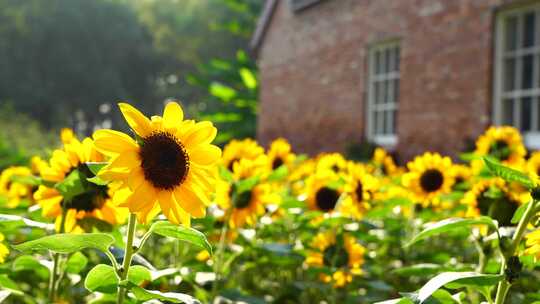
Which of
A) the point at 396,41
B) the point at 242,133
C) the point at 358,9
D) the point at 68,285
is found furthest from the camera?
the point at 242,133

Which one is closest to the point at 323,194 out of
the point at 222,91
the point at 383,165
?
the point at 383,165

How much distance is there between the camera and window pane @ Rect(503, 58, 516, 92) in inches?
329

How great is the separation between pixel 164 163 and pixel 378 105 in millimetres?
9714

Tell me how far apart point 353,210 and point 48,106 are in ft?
111

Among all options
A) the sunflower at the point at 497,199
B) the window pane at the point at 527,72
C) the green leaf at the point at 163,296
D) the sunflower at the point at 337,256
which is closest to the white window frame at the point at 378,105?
the window pane at the point at 527,72

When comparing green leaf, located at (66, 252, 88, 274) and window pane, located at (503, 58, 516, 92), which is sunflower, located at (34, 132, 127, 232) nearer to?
green leaf, located at (66, 252, 88, 274)

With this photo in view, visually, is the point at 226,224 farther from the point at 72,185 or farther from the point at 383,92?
the point at 383,92

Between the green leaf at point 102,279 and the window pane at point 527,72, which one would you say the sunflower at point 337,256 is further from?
the window pane at point 527,72

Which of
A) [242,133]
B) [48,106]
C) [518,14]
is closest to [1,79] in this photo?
[48,106]

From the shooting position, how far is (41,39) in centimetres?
3391

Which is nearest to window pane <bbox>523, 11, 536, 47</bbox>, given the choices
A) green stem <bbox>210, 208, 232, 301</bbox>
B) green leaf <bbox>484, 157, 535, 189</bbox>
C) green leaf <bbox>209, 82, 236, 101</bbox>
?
green stem <bbox>210, 208, 232, 301</bbox>

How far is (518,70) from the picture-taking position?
27.1 ft

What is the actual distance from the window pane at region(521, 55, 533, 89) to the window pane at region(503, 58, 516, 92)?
13 cm

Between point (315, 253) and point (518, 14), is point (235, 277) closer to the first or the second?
point (315, 253)
